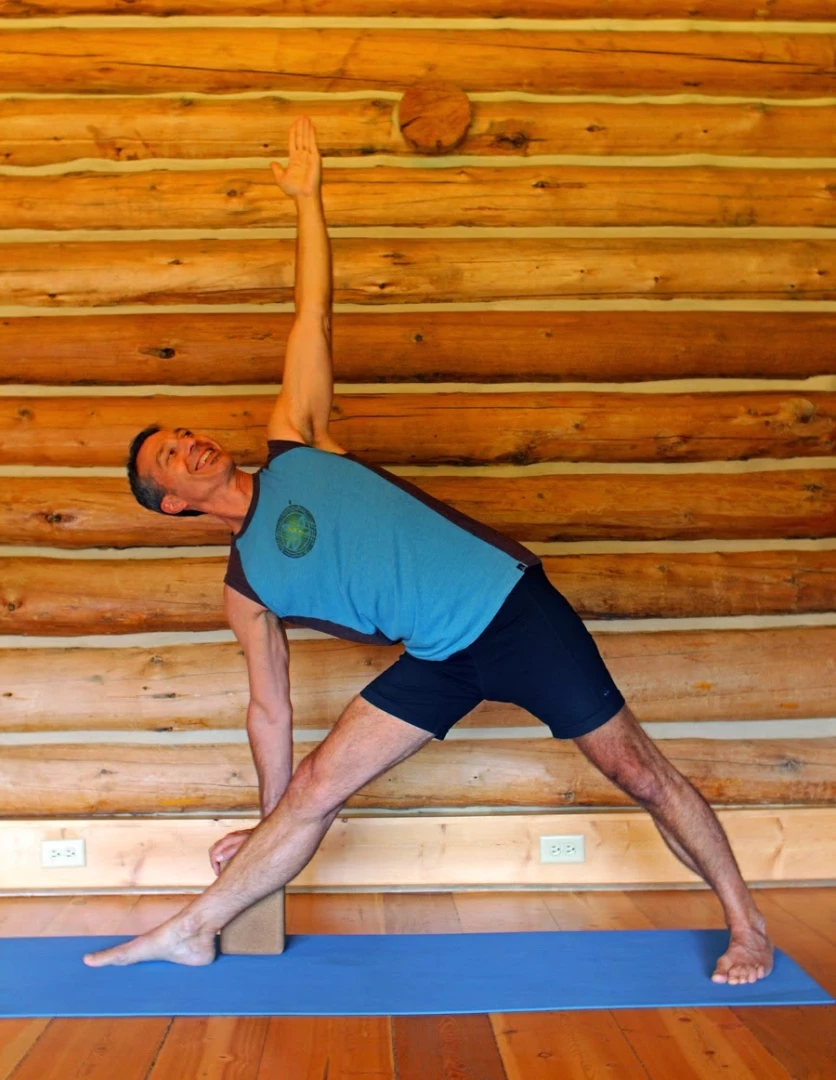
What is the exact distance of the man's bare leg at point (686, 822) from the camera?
4.01 meters

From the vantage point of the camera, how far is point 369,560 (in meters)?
3.99

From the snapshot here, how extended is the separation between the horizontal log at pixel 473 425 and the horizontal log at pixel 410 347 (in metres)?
0.12

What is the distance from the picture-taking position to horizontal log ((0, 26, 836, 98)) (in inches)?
221

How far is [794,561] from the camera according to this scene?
5.48 metres

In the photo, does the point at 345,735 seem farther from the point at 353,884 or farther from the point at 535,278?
the point at 535,278

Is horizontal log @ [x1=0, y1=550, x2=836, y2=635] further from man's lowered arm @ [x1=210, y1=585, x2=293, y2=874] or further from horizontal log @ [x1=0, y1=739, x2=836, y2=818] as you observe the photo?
man's lowered arm @ [x1=210, y1=585, x2=293, y2=874]

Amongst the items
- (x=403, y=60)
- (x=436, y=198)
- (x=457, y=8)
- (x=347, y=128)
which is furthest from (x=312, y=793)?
(x=457, y=8)

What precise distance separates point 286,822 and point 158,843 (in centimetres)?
144

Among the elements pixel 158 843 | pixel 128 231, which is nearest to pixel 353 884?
pixel 158 843

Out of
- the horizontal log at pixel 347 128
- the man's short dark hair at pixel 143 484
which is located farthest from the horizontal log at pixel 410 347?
the man's short dark hair at pixel 143 484

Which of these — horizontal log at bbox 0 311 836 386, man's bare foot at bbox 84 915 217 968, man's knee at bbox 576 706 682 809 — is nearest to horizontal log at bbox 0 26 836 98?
horizontal log at bbox 0 311 836 386

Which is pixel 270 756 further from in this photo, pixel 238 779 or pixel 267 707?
pixel 238 779

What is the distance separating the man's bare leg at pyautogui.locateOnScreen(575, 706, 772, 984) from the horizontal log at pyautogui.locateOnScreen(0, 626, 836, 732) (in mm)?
1243

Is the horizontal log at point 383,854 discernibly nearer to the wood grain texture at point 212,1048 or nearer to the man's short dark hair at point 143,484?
the wood grain texture at point 212,1048
